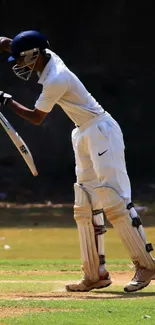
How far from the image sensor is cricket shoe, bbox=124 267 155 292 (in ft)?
22.6

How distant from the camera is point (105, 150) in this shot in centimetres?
681

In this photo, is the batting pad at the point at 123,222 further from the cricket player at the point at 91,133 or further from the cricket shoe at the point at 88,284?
the cricket shoe at the point at 88,284

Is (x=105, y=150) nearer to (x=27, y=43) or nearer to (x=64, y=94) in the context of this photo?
(x=64, y=94)

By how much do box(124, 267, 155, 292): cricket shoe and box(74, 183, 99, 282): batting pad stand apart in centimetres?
33

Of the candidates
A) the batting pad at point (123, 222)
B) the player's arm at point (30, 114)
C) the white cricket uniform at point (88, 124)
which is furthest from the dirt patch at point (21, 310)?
the player's arm at point (30, 114)

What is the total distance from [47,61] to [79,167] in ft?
2.65

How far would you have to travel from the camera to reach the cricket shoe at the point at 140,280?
688cm

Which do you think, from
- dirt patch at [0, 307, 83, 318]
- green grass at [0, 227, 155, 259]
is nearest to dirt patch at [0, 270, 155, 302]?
dirt patch at [0, 307, 83, 318]

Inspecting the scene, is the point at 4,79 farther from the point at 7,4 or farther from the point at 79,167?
the point at 79,167

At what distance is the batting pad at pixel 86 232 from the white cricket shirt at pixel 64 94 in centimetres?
55

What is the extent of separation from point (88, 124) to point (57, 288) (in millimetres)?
1262

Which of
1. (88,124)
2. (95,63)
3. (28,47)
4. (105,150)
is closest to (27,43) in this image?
(28,47)

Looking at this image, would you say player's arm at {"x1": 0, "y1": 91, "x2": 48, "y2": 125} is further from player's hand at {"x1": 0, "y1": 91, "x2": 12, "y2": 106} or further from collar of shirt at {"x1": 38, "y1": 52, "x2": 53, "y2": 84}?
collar of shirt at {"x1": 38, "y1": 52, "x2": 53, "y2": 84}

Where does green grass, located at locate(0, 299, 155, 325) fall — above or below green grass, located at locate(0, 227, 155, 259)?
above
